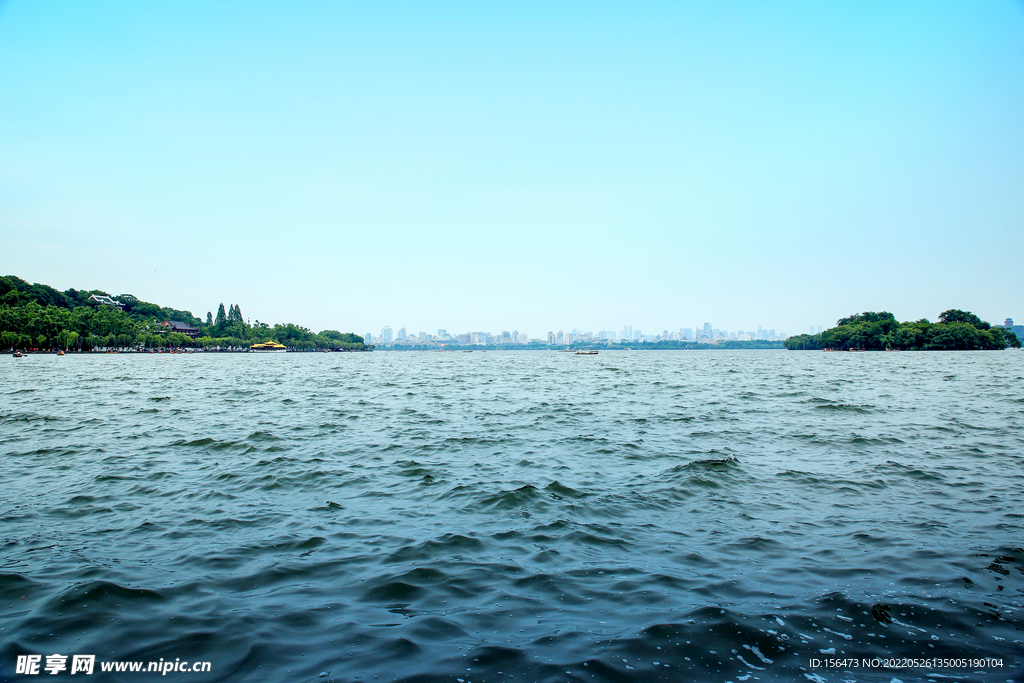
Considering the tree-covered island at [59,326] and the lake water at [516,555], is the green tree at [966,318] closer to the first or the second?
the lake water at [516,555]

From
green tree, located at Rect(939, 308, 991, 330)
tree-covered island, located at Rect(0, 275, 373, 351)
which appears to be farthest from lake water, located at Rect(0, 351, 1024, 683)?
green tree, located at Rect(939, 308, 991, 330)

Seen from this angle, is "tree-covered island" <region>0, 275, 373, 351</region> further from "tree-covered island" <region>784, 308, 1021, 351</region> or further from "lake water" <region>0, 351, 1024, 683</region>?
"tree-covered island" <region>784, 308, 1021, 351</region>

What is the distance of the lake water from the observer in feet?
18.6

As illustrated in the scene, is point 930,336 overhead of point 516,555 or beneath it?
overhead

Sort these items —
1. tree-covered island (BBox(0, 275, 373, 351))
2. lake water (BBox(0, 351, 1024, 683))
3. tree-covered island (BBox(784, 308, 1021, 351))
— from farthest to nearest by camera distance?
1. tree-covered island (BBox(784, 308, 1021, 351))
2. tree-covered island (BBox(0, 275, 373, 351))
3. lake water (BBox(0, 351, 1024, 683))

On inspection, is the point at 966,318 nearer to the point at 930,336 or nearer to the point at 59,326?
the point at 930,336

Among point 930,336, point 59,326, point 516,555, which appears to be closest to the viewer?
point 516,555

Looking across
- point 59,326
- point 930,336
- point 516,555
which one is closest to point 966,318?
point 930,336

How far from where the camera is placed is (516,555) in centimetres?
844

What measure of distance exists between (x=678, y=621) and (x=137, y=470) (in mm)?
14829

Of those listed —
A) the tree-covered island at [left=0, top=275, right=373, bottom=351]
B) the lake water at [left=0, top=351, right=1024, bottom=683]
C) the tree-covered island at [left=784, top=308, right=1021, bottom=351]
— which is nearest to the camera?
the lake water at [left=0, top=351, right=1024, bottom=683]

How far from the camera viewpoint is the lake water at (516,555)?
5684 millimetres

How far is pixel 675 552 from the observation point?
848 centimetres

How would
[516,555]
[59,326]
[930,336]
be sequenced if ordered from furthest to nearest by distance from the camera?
[930,336] → [59,326] → [516,555]
